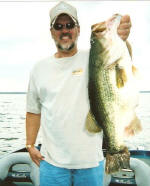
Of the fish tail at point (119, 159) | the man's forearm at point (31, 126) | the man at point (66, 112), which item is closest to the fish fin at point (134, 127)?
the fish tail at point (119, 159)

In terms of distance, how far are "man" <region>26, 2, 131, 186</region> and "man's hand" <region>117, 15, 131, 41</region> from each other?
604 millimetres

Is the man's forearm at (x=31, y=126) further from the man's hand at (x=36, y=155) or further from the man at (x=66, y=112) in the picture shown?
the man at (x=66, y=112)

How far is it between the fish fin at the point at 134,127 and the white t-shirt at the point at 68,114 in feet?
1.57

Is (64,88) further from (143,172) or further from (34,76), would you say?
(143,172)

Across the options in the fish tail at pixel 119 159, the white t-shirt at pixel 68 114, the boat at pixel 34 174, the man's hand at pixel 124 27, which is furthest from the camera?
the boat at pixel 34 174

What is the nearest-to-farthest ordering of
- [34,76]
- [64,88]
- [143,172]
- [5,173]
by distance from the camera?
[64,88] → [34,76] → [143,172] → [5,173]

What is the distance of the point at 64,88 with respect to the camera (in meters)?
2.87

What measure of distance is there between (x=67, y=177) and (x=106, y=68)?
109cm

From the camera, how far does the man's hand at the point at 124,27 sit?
2.32 m

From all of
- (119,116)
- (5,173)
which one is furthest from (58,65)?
(5,173)

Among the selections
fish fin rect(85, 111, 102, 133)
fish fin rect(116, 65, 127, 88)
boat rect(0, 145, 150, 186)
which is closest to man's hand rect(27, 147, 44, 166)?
fish fin rect(85, 111, 102, 133)

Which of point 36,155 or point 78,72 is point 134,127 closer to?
point 78,72

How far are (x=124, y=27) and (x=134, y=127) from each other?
726 millimetres

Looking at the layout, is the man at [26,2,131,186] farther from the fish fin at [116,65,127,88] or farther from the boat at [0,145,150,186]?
the boat at [0,145,150,186]
